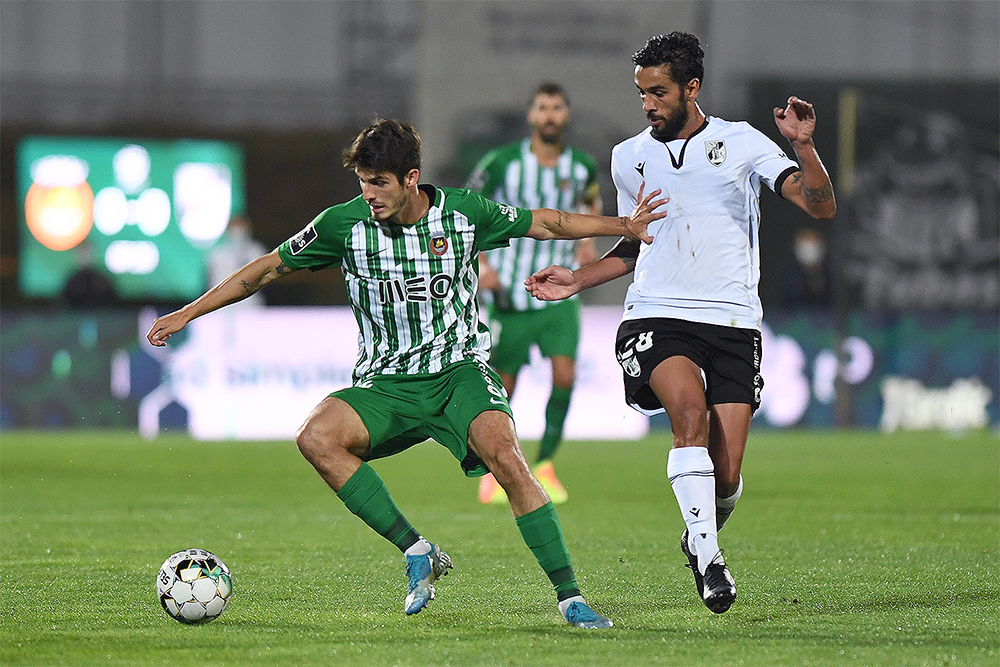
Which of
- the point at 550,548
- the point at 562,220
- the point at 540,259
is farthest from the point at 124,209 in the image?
the point at 550,548

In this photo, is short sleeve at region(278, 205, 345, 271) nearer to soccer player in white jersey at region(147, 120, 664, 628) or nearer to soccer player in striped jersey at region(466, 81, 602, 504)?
soccer player in white jersey at region(147, 120, 664, 628)

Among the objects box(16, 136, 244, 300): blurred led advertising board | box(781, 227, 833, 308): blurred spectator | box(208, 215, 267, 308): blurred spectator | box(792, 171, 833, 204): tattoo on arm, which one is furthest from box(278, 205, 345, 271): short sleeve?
box(16, 136, 244, 300): blurred led advertising board

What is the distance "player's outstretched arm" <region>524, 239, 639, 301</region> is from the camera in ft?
17.9

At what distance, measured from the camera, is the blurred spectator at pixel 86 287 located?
61.6 feet

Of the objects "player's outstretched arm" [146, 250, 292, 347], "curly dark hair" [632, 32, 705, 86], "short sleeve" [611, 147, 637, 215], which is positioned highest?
"curly dark hair" [632, 32, 705, 86]

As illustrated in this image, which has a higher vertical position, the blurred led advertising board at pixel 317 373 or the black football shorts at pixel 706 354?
the black football shorts at pixel 706 354

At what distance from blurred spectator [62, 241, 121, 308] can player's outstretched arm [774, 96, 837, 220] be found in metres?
14.8

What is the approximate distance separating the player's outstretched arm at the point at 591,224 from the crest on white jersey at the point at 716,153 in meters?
0.24

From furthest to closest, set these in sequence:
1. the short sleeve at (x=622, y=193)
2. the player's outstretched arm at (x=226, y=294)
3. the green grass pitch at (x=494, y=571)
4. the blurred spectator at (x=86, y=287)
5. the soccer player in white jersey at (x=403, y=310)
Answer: the blurred spectator at (x=86, y=287) → the short sleeve at (x=622, y=193) → the player's outstretched arm at (x=226, y=294) → the soccer player in white jersey at (x=403, y=310) → the green grass pitch at (x=494, y=571)

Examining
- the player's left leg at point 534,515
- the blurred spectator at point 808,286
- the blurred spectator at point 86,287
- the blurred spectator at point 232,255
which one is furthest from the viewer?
the blurred spectator at point 86,287

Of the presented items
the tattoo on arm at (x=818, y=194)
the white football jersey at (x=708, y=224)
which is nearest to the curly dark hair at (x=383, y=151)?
the white football jersey at (x=708, y=224)

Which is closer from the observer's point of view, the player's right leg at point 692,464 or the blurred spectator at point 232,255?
the player's right leg at point 692,464

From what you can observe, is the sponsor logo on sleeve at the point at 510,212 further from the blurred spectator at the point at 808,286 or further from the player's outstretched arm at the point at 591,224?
the blurred spectator at the point at 808,286

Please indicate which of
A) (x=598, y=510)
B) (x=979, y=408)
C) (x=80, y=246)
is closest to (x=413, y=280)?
(x=598, y=510)
